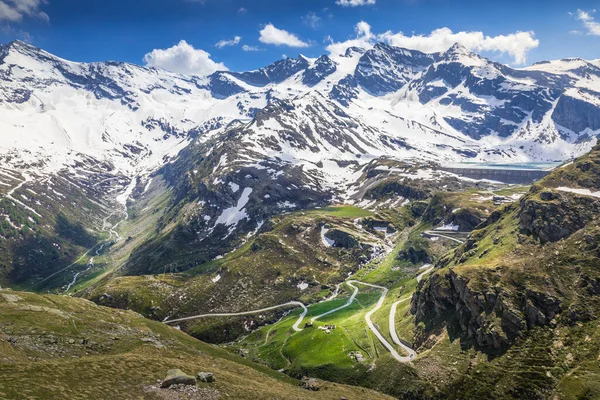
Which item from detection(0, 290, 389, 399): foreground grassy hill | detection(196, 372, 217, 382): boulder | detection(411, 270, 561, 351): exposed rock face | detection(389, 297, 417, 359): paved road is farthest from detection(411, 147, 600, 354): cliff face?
detection(196, 372, 217, 382): boulder

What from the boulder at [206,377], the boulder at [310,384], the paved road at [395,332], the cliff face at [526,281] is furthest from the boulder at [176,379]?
the cliff face at [526,281]

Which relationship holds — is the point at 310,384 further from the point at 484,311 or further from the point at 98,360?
the point at 98,360

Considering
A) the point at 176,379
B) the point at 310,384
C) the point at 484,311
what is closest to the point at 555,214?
the point at 484,311

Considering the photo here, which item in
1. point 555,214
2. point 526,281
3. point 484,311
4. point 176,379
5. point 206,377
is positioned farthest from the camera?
point 555,214

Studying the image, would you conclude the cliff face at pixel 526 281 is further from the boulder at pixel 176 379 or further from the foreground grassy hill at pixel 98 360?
the boulder at pixel 176 379

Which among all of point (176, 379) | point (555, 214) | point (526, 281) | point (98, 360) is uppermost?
point (555, 214)

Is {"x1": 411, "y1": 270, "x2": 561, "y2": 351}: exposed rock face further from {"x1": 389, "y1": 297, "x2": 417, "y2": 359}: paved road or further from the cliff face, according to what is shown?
{"x1": 389, "y1": 297, "x2": 417, "y2": 359}: paved road
